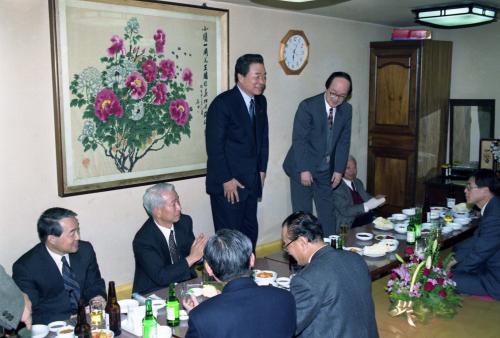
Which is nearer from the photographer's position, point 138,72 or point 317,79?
point 138,72

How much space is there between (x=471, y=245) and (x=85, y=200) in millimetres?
2840

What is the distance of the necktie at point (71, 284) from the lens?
3352mm

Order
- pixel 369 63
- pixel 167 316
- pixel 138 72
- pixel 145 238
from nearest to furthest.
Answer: pixel 167 316 → pixel 145 238 → pixel 138 72 → pixel 369 63

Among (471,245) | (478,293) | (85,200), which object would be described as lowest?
(478,293)

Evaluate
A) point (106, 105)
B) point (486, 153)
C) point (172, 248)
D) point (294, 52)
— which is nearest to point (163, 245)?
point (172, 248)

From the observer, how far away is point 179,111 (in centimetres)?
498

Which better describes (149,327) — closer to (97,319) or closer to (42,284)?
(97,319)

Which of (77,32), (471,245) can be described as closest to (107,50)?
(77,32)

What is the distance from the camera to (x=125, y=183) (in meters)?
4.64

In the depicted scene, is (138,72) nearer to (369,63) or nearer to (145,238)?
(145,238)

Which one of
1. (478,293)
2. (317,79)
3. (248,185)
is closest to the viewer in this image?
(478,293)

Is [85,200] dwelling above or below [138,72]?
below

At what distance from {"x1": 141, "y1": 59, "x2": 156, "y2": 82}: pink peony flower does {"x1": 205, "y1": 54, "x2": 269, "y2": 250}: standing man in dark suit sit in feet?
1.75

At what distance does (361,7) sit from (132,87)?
2.41m
